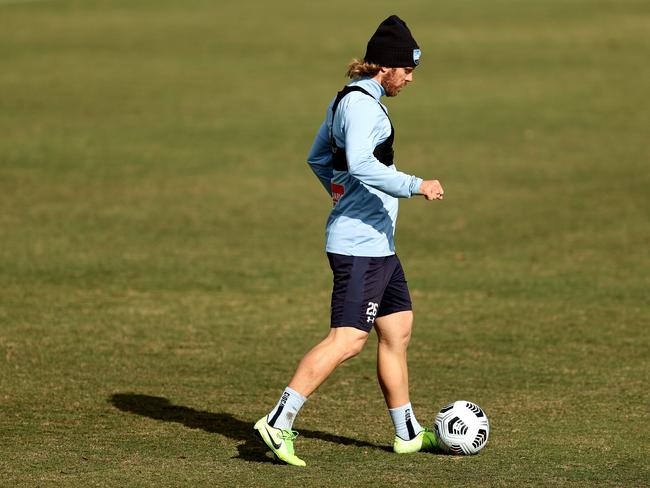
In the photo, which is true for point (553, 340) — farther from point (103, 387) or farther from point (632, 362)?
point (103, 387)

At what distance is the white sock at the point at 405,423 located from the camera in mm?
7172

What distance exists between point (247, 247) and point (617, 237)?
4613 mm

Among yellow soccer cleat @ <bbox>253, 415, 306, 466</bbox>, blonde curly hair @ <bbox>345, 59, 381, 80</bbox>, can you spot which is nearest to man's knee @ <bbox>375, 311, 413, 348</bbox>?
yellow soccer cleat @ <bbox>253, 415, 306, 466</bbox>

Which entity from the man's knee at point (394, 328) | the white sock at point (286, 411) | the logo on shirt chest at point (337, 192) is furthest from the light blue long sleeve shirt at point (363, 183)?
the white sock at point (286, 411)

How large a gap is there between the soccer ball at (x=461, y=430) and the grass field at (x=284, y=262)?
0.11 metres

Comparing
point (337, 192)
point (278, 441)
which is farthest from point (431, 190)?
point (278, 441)

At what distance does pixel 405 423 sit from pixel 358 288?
89 cm

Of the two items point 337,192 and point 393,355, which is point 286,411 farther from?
point 337,192

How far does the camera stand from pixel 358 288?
6.88 meters

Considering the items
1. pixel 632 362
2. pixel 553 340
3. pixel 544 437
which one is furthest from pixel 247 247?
pixel 544 437

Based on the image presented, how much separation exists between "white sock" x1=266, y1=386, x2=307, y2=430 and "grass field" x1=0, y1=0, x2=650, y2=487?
0.80 ft

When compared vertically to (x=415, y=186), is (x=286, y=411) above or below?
below

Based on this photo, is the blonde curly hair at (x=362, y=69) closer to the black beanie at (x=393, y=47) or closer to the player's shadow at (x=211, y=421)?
the black beanie at (x=393, y=47)

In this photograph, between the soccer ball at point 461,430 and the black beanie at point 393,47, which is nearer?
the black beanie at point 393,47
